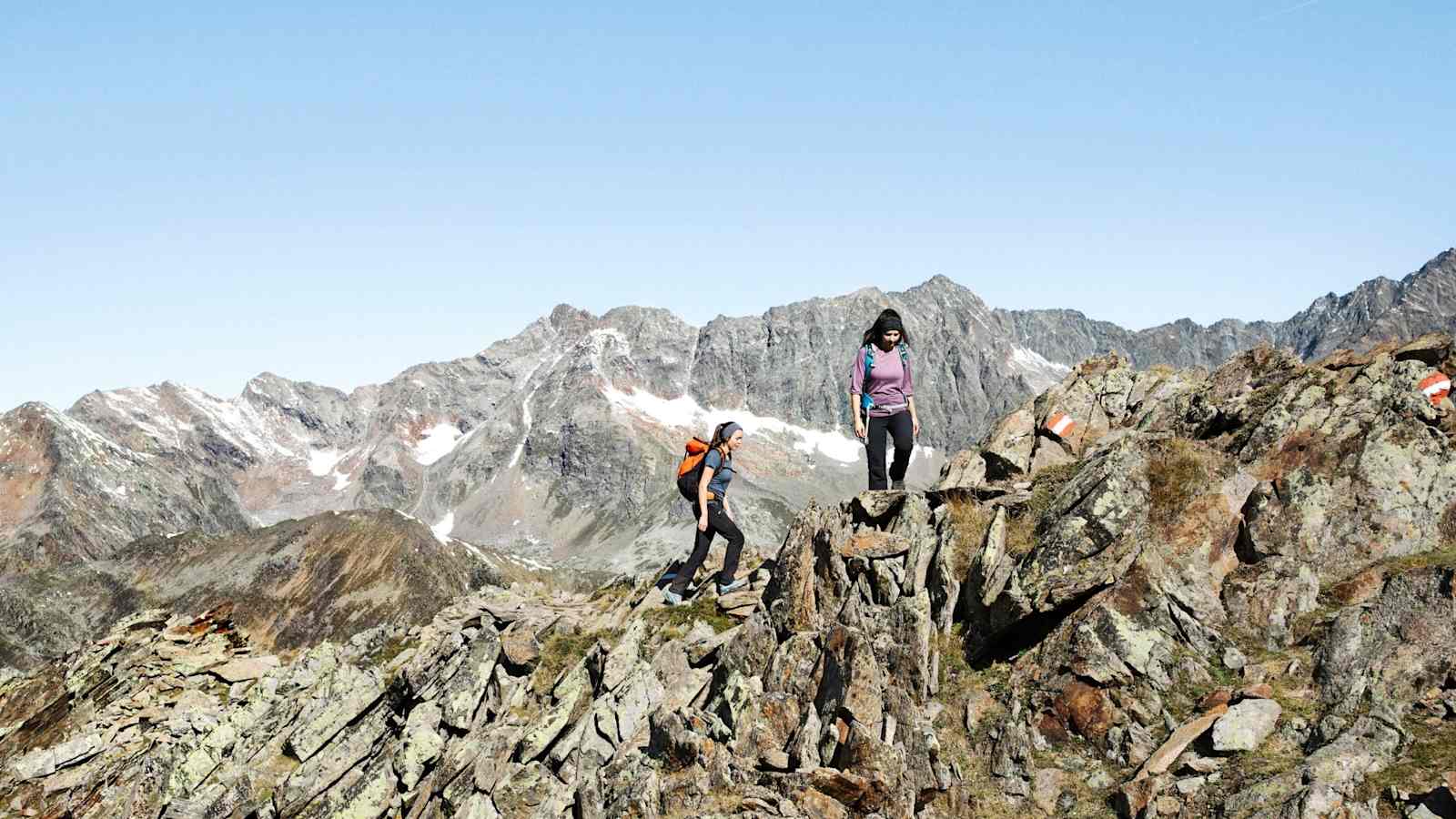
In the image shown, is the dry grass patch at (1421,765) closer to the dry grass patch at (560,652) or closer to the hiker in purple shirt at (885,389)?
the hiker in purple shirt at (885,389)

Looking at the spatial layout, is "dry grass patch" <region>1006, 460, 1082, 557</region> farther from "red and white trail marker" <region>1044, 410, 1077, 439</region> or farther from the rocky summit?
"red and white trail marker" <region>1044, 410, 1077, 439</region>

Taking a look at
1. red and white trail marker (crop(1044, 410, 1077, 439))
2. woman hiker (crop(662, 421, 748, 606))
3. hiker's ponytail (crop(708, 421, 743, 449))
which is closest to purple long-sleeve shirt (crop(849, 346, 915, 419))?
hiker's ponytail (crop(708, 421, 743, 449))

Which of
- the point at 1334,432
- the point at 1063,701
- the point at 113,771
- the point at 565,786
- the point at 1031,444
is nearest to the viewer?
the point at 1063,701

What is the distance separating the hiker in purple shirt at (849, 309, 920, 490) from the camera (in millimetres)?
18859

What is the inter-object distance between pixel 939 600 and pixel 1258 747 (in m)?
6.01

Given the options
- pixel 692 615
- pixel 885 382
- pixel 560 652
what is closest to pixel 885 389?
pixel 885 382

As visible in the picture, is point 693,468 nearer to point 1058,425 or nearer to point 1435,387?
point 1058,425

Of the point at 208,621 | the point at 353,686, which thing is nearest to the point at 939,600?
the point at 353,686

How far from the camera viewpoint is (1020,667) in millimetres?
14734

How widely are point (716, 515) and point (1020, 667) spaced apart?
22.7 feet

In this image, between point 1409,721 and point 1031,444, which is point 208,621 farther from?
point 1409,721

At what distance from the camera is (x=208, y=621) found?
125 feet

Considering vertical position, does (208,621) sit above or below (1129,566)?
below

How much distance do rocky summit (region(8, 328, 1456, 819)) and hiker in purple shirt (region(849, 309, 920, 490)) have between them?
1.60 meters
